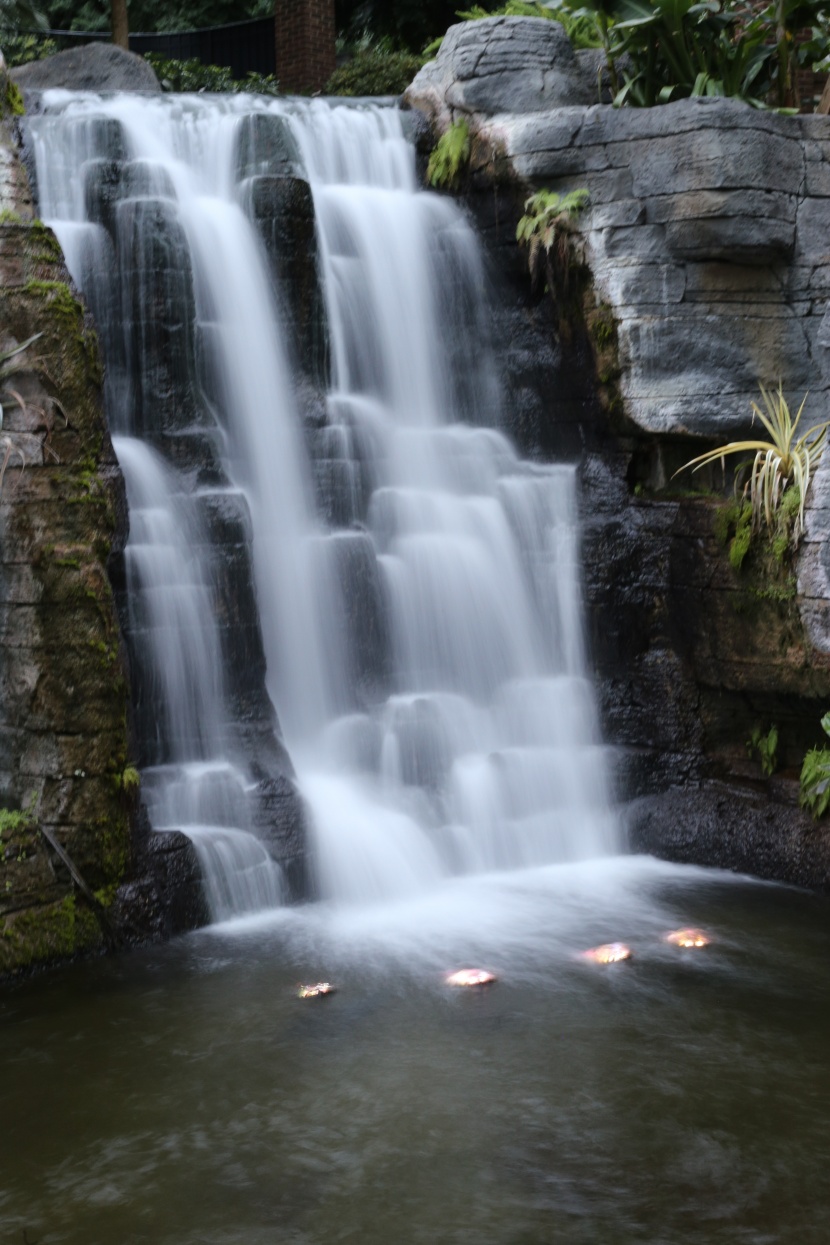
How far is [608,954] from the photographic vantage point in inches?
260

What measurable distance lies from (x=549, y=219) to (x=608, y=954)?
5387mm

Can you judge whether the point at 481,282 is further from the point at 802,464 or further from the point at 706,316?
the point at 802,464

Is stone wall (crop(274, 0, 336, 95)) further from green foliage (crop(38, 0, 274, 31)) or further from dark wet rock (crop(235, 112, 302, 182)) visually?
dark wet rock (crop(235, 112, 302, 182))

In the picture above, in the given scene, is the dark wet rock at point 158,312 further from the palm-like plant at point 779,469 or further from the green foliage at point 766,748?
the green foliage at point 766,748

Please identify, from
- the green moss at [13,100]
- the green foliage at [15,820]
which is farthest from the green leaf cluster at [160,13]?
the green foliage at [15,820]

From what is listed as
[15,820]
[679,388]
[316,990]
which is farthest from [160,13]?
[316,990]

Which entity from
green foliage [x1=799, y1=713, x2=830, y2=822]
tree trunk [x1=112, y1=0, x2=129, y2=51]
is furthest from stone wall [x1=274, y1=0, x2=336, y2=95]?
green foliage [x1=799, y1=713, x2=830, y2=822]

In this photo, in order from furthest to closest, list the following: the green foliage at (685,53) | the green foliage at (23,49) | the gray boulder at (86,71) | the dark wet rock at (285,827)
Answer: the green foliage at (23,49)
the gray boulder at (86,71)
the green foliage at (685,53)
the dark wet rock at (285,827)

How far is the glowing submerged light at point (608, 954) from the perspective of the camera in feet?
21.6

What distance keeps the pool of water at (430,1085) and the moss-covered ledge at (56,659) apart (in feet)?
1.60

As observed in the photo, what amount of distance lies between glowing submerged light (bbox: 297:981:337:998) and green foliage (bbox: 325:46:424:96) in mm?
12385

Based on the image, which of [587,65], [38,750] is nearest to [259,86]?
[587,65]

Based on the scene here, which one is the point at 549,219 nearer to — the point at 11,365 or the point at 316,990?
the point at 11,365

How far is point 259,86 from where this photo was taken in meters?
16.5
